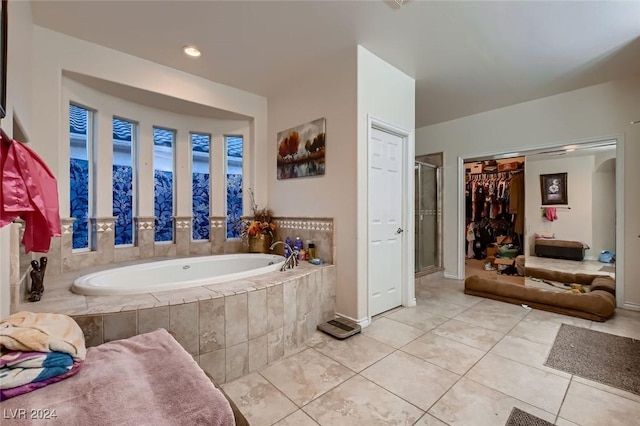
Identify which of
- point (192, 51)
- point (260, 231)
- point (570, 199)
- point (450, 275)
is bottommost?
point (450, 275)

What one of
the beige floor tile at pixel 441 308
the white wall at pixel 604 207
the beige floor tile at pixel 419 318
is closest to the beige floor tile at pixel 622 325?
the white wall at pixel 604 207

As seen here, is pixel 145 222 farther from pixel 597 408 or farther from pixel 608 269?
pixel 608 269

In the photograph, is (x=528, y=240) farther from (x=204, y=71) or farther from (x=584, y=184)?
(x=204, y=71)

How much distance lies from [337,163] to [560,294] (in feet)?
8.89

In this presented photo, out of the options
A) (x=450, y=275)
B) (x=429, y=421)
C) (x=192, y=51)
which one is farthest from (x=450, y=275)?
(x=192, y=51)

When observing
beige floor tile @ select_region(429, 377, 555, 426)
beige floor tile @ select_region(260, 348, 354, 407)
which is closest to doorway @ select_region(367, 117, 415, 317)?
beige floor tile @ select_region(260, 348, 354, 407)

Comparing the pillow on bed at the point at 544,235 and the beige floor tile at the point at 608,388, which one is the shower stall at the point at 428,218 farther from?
the beige floor tile at the point at 608,388

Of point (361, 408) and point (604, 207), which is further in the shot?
point (604, 207)

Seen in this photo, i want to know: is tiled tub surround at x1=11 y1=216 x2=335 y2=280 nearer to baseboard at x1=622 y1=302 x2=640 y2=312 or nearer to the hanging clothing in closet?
the hanging clothing in closet

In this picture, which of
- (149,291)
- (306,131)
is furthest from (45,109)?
(306,131)

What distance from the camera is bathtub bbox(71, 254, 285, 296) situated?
188 cm

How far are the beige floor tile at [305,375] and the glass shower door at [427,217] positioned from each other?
2.58 meters

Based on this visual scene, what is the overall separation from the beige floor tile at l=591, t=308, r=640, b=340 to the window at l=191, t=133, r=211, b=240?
14.3 feet

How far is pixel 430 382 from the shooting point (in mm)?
1786
